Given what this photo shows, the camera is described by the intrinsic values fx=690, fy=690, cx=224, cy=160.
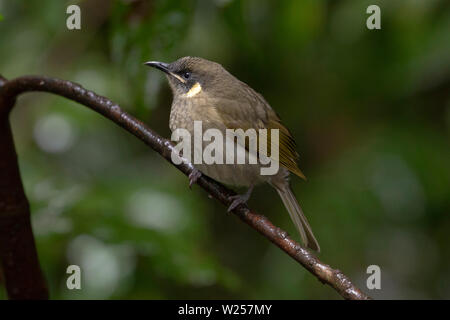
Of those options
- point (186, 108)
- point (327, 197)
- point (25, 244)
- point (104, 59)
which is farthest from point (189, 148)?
point (104, 59)

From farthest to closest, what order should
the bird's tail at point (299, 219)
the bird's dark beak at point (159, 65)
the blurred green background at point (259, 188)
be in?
the bird's tail at point (299, 219) < the blurred green background at point (259, 188) < the bird's dark beak at point (159, 65)

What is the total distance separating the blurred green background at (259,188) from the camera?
10.5ft

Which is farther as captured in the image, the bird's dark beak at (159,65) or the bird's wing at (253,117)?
the bird's wing at (253,117)

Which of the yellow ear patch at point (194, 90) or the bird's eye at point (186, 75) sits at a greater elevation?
the bird's eye at point (186, 75)

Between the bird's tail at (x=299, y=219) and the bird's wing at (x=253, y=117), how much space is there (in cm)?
26

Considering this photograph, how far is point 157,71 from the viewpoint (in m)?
3.12

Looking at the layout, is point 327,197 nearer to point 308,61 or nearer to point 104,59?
point 308,61

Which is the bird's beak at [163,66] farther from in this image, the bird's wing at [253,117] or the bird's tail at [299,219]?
the bird's tail at [299,219]

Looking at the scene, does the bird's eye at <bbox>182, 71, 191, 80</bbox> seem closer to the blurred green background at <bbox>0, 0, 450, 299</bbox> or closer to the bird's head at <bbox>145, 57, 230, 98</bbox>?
the bird's head at <bbox>145, 57, 230, 98</bbox>

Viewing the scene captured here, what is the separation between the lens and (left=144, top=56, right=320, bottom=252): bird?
3250mm

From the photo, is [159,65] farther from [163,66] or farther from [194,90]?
[194,90]

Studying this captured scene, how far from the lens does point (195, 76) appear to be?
11.2 feet

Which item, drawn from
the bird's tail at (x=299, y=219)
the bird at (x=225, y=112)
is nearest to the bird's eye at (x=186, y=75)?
the bird at (x=225, y=112)

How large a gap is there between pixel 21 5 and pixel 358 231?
2803 mm
